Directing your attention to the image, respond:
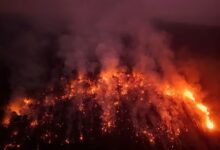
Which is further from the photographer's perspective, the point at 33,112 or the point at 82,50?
the point at 82,50

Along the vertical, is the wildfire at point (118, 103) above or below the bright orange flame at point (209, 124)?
above

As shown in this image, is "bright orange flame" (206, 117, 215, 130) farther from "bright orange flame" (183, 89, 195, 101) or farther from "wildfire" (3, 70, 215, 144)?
"bright orange flame" (183, 89, 195, 101)

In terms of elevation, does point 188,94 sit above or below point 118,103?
below

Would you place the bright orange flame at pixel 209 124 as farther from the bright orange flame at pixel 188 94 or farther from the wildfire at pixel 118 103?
the bright orange flame at pixel 188 94

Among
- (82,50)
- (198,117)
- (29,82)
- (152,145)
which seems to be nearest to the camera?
(152,145)

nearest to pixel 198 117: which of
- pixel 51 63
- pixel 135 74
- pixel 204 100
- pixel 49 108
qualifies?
pixel 204 100

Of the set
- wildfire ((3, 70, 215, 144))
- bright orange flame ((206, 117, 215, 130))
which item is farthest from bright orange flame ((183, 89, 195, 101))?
bright orange flame ((206, 117, 215, 130))

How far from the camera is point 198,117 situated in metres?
29.8

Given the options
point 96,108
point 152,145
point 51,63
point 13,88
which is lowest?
point 152,145

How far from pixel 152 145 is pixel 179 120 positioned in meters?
4.96

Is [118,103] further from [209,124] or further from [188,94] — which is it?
[209,124]

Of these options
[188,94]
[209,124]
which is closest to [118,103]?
[188,94]

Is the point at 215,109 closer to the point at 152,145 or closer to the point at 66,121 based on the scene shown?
the point at 152,145

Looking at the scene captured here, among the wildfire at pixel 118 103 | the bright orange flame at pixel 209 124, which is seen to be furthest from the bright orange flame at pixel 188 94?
the bright orange flame at pixel 209 124
